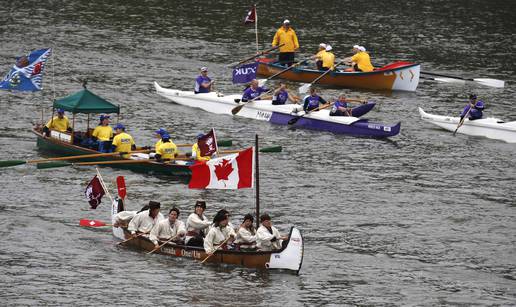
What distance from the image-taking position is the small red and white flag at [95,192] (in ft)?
107

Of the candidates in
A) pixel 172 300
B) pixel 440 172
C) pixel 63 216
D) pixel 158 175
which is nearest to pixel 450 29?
pixel 440 172

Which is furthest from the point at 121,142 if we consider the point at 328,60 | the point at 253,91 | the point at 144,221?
the point at 328,60

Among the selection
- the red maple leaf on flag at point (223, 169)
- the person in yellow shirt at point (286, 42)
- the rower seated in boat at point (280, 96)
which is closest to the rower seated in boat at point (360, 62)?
the person in yellow shirt at point (286, 42)

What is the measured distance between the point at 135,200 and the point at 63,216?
8.16 ft

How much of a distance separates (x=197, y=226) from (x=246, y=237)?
1553 mm

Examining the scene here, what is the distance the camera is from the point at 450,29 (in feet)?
227

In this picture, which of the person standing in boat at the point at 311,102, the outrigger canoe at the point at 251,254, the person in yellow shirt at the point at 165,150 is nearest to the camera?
the outrigger canoe at the point at 251,254

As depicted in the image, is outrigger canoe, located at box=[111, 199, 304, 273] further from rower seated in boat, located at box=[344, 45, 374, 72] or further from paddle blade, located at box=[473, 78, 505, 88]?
paddle blade, located at box=[473, 78, 505, 88]

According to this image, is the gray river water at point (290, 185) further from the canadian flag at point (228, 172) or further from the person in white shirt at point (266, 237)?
the canadian flag at point (228, 172)

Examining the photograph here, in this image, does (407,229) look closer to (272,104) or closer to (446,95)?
(272,104)

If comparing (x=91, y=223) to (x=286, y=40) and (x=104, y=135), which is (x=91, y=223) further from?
(x=286, y=40)

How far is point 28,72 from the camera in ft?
131

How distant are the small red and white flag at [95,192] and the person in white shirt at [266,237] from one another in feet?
16.4

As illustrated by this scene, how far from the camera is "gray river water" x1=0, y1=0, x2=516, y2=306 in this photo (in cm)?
2983
